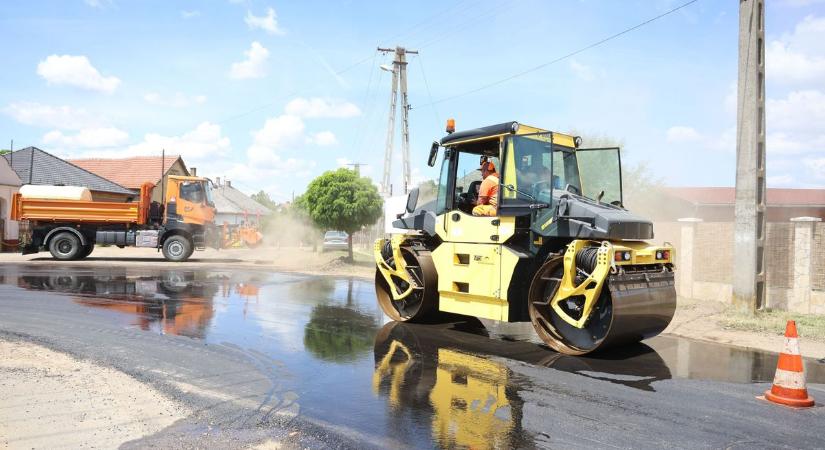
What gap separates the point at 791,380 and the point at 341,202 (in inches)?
657

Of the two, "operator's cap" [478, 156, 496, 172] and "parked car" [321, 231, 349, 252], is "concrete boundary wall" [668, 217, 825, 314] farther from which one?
"parked car" [321, 231, 349, 252]

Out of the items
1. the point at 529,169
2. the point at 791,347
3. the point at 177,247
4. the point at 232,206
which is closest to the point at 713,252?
the point at 529,169

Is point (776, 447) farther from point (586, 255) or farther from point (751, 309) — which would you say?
point (751, 309)

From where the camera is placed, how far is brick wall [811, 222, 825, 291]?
1115cm

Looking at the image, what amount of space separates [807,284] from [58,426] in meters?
12.3

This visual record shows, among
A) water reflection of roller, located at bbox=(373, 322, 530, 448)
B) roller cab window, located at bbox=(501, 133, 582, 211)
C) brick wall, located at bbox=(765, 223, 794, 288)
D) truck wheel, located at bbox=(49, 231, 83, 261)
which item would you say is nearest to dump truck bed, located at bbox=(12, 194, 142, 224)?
truck wheel, located at bbox=(49, 231, 83, 261)

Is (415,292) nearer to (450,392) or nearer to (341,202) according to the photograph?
(450,392)

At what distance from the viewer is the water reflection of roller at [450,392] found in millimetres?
4434

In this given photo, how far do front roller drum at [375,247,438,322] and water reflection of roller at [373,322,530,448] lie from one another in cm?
99

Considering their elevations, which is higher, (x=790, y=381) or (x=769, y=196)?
(x=769, y=196)

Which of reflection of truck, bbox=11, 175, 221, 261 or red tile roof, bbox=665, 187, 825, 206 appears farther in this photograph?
red tile roof, bbox=665, 187, 825, 206

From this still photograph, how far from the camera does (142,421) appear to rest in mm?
4520

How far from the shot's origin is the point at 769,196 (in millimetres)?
45531

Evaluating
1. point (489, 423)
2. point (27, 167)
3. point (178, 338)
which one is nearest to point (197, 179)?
point (178, 338)
